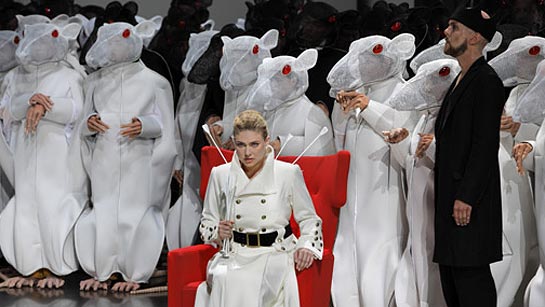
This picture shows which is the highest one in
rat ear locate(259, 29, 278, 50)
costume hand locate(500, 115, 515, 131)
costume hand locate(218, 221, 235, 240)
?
rat ear locate(259, 29, 278, 50)

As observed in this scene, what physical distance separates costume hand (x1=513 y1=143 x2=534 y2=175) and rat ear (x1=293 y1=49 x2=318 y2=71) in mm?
1375

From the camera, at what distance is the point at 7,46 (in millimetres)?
7703

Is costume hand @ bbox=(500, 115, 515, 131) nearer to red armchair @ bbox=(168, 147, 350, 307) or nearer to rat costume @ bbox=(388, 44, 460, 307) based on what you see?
rat costume @ bbox=(388, 44, 460, 307)

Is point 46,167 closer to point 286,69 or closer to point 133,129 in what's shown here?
point 133,129

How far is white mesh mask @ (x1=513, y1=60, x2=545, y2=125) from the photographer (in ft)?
17.5

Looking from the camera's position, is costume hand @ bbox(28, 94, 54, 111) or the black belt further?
costume hand @ bbox(28, 94, 54, 111)

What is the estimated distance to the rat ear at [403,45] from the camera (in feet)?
19.3

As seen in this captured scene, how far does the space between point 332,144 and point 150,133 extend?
1.47 m

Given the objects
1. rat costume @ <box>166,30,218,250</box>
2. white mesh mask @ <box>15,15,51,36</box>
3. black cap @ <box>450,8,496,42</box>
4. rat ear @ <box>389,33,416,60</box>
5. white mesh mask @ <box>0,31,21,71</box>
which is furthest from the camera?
white mesh mask @ <box>0,31,21,71</box>

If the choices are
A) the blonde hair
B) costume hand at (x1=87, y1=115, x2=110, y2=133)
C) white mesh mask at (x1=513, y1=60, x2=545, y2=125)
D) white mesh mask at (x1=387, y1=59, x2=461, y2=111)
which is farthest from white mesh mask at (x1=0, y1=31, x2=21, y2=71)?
white mesh mask at (x1=513, y1=60, x2=545, y2=125)

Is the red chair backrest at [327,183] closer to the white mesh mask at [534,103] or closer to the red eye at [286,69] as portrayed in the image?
the red eye at [286,69]

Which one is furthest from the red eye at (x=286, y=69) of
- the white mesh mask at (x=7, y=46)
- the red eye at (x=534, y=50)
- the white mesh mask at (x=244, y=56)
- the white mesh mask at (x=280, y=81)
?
the white mesh mask at (x=7, y=46)

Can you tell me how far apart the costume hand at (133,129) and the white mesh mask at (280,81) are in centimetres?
111

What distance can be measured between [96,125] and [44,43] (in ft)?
2.31
